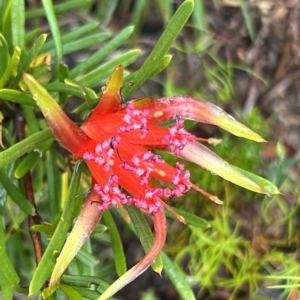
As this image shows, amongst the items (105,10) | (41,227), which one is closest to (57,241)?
(41,227)

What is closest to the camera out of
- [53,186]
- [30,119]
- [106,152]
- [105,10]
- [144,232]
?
[106,152]

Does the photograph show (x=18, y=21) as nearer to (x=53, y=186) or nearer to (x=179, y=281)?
(x=53, y=186)

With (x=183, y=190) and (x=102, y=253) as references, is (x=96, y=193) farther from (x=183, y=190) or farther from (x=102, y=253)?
(x=102, y=253)

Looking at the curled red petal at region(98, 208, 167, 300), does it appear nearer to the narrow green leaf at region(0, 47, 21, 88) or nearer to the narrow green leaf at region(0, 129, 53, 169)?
the narrow green leaf at region(0, 129, 53, 169)

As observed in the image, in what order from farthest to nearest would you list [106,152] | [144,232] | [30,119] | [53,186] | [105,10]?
[105,10]
[53,186]
[30,119]
[144,232]
[106,152]

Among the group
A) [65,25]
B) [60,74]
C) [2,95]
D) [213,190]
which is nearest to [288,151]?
[213,190]

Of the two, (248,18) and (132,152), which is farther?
(248,18)

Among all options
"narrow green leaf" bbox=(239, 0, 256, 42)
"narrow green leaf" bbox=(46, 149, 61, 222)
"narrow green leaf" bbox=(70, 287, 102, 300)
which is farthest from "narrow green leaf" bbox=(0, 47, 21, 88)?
"narrow green leaf" bbox=(239, 0, 256, 42)
